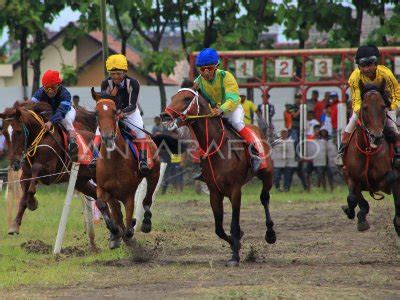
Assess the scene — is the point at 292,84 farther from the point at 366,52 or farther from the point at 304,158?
the point at 366,52

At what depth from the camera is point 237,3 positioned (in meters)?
30.8

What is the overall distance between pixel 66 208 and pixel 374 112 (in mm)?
4352

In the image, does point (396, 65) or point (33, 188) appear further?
point (396, 65)

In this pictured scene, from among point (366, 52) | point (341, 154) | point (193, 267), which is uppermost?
point (366, 52)

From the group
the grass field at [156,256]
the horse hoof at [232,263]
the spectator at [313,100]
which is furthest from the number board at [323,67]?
the horse hoof at [232,263]

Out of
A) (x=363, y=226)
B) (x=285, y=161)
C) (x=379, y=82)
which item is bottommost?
(x=285, y=161)

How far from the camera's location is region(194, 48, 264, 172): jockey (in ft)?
45.1

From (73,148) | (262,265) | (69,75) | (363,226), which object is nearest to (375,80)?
(363,226)

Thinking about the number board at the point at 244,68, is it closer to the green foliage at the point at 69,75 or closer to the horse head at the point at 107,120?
the green foliage at the point at 69,75

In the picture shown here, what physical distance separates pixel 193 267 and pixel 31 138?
3.97 meters

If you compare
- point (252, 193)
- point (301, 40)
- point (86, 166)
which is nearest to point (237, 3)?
point (301, 40)

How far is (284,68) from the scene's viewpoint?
90.4ft

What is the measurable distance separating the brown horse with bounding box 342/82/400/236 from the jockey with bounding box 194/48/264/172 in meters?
1.32

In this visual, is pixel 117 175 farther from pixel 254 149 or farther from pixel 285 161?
pixel 285 161
